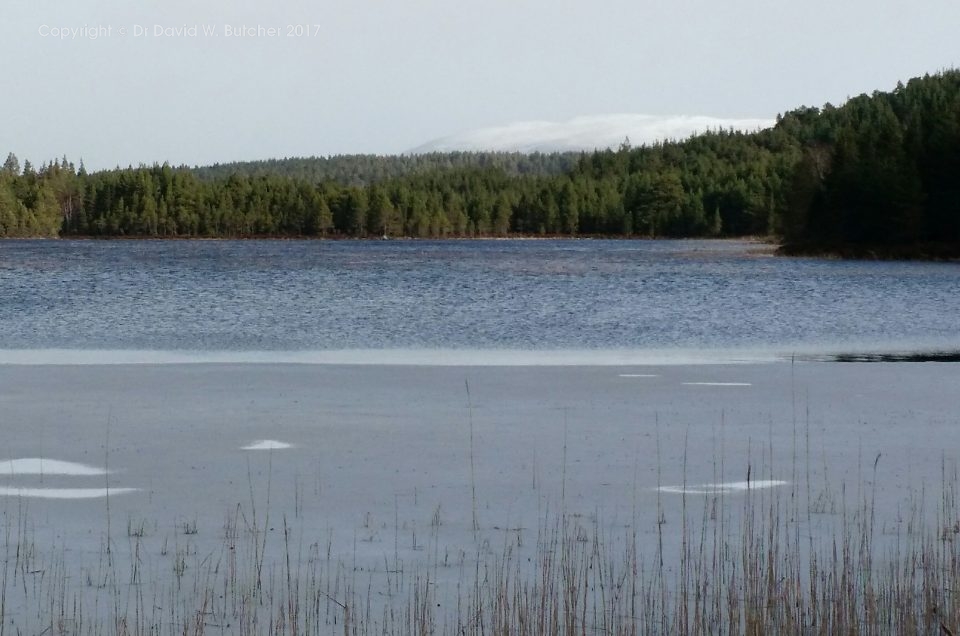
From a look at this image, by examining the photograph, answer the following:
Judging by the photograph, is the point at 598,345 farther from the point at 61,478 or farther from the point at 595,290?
the point at 595,290

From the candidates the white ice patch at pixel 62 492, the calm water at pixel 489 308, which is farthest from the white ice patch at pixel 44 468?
the calm water at pixel 489 308

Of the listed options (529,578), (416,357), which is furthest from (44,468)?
(416,357)

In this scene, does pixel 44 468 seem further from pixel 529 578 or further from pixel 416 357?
pixel 416 357

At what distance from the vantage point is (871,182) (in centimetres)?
8612

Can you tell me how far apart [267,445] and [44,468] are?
2386 millimetres

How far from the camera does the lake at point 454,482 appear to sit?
8.18m

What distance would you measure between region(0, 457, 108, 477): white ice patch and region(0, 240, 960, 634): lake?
0.05 meters

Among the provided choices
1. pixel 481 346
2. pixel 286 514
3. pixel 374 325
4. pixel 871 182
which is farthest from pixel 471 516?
pixel 871 182

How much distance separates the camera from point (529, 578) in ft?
28.0

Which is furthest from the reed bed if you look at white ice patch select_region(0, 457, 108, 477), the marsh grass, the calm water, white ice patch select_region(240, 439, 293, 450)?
the calm water

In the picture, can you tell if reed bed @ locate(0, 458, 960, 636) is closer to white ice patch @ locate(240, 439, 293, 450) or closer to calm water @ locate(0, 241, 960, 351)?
white ice patch @ locate(240, 439, 293, 450)

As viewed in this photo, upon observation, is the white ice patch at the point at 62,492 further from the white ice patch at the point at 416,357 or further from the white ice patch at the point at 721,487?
the white ice patch at the point at 416,357

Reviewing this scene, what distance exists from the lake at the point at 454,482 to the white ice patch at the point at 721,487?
1.8 inches

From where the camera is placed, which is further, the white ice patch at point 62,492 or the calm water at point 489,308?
the calm water at point 489,308
